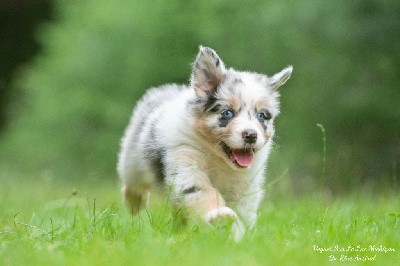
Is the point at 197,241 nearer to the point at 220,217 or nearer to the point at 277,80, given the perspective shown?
the point at 220,217

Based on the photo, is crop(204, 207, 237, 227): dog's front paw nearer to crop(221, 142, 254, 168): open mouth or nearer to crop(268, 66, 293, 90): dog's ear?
crop(221, 142, 254, 168): open mouth

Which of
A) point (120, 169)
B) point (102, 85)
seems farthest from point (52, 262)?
point (102, 85)

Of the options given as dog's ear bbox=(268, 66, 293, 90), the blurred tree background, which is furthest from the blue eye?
the blurred tree background

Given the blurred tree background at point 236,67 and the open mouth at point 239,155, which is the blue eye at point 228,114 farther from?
the blurred tree background at point 236,67

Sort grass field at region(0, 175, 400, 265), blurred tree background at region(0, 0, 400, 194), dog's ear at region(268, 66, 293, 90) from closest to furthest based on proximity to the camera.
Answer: grass field at region(0, 175, 400, 265) → dog's ear at region(268, 66, 293, 90) → blurred tree background at region(0, 0, 400, 194)

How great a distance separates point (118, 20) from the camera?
15.6 m

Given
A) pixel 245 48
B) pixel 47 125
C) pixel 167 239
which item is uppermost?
pixel 167 239

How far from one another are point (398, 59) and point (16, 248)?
28.3 ft

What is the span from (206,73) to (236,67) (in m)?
7.71

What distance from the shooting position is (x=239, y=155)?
574cm

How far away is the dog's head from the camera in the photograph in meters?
5.60

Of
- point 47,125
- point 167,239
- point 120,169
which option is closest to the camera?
point 167,239

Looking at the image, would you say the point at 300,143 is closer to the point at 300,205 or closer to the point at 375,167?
the point at 375,167

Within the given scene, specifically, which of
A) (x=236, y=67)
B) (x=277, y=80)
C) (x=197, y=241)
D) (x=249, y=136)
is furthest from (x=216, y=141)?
(x=236, y=67)
